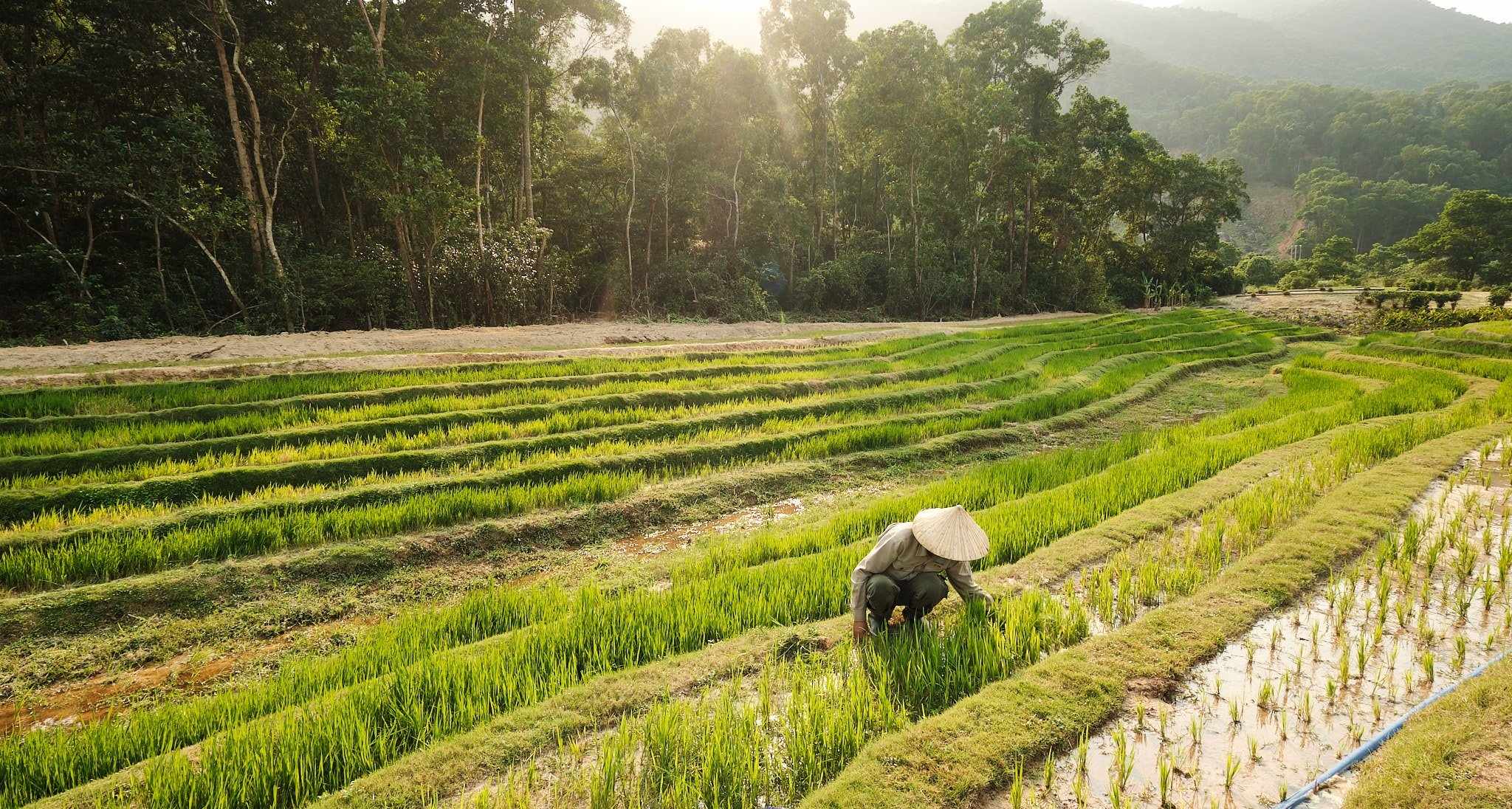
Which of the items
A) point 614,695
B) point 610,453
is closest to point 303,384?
point 610,453

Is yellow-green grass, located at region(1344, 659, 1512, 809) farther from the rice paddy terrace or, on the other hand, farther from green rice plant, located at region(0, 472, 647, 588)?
green rice plant, located at region(0, 472, 647, 588)

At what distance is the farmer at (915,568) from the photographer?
3.15 metres

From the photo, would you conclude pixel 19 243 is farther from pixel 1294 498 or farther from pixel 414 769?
pixel 1294 498

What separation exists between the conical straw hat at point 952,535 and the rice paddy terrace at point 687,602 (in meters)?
0.57

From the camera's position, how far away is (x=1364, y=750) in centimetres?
252

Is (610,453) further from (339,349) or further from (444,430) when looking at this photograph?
(339,349)

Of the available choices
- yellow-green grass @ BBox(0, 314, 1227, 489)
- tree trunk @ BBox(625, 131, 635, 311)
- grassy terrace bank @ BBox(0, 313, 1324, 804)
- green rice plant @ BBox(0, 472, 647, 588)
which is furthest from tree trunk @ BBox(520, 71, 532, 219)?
grassy terrace bank @ BBox(0, 313, 1324, 804)

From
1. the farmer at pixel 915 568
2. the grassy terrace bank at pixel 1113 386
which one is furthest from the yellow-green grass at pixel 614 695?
the grassy terrace bank at pixel 1113 386

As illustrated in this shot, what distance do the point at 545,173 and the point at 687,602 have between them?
76.3 feet

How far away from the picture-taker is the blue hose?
2.31 metres

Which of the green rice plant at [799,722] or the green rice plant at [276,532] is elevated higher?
the green rice plant at [276,532]

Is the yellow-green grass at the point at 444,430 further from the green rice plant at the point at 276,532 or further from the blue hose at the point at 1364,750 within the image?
the blue hose at the point at 1364,750

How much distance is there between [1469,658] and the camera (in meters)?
3.25

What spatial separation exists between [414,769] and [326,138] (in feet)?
62.3
